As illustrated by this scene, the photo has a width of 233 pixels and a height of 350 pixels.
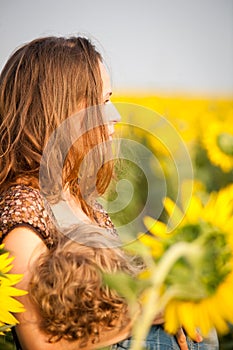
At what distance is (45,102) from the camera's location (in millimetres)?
1216

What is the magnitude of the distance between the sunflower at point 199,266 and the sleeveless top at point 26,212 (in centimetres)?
47

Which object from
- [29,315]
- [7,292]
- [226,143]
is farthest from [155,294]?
[226,143]

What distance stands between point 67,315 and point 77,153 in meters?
0.37

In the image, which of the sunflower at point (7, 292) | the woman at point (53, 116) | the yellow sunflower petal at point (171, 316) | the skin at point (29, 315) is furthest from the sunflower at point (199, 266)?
the woman at point (53, 116)

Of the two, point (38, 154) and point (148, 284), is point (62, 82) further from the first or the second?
point (148, 284)

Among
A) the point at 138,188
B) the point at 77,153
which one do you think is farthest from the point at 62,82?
the point at 138,188

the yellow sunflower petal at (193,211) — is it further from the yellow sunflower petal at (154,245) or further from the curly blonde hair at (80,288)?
the curly blonde hair at (80,288)

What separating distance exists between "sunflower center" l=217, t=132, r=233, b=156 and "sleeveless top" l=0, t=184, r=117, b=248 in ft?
3.20

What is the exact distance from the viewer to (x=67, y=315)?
3.02ft

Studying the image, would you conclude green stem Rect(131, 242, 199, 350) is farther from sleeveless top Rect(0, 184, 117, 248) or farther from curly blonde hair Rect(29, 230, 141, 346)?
sleeveless top Rect(0, 184, 117, 248)

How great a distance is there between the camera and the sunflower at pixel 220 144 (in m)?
2.06

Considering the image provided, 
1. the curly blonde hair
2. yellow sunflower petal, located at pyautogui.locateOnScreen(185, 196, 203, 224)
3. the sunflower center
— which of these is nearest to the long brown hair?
the curly blonde hair

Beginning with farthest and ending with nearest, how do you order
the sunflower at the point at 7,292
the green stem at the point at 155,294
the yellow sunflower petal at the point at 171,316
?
the sunflower at the point at 7,292 → the yellow sunflower petal at the point at 171,316 → the green stem at the point at 155,294

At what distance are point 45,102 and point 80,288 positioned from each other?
41 centimetres
